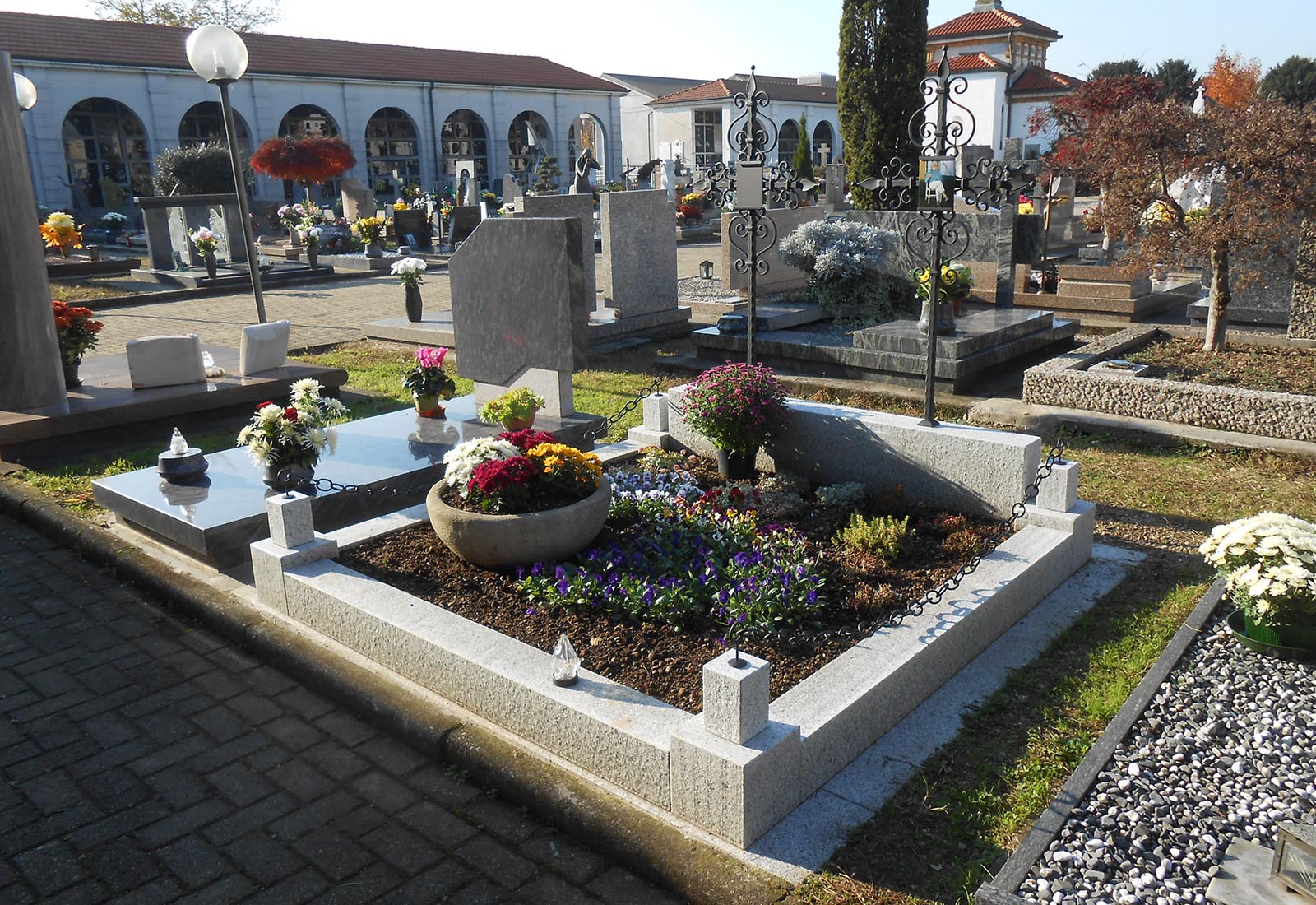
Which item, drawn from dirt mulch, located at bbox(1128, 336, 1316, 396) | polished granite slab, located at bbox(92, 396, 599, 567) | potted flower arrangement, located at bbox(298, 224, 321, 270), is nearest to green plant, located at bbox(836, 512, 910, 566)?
polished granite slab, located at bbox(92, 396, 599, 567)

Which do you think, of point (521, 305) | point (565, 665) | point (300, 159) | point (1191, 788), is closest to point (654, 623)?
point (565, 665)

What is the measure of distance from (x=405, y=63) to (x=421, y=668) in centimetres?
4198

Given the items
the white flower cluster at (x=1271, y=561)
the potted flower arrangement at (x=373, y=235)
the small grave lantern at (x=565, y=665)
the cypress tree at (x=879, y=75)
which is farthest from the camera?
the potted flower arrangement at (x=373, y=235)

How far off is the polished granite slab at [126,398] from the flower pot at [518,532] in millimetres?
4931

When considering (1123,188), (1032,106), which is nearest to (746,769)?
(1123,188)

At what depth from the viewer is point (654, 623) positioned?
494 centimetres

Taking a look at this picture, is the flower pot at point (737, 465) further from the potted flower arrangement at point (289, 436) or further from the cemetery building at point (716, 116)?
the cemetery building at point (716, 116)

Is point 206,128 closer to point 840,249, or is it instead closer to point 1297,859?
point 840,249

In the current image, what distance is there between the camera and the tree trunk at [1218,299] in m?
9.59

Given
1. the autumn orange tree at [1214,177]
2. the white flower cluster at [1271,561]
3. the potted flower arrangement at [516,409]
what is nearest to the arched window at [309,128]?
the autumn orange tree at [1214,177]

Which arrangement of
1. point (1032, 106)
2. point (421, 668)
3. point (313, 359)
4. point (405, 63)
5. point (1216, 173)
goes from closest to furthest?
point (421, 668) < point (1216, 173) < point (313, 359) < point (405, 63) < point (1032, 106)

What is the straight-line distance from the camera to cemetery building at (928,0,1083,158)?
44688mm

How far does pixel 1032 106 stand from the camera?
147 feet

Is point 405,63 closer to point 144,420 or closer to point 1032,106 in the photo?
point 1032,106
